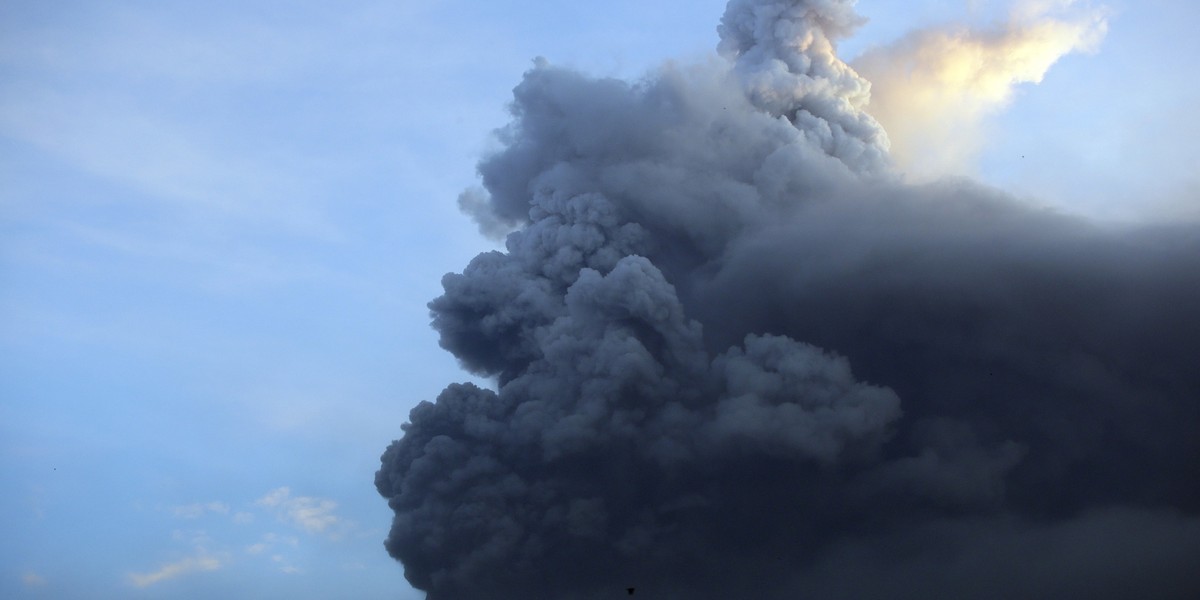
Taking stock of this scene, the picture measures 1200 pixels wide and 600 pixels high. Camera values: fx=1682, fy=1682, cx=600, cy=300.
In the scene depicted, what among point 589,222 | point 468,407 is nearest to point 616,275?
point 589,222

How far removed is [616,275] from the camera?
80.1 m

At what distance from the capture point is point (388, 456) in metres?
85.2

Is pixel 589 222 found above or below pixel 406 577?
above

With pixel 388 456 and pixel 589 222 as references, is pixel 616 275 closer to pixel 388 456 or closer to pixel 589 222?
pixel 589 222

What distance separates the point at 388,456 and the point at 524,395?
8001 mm

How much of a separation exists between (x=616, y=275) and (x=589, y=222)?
4358 millimetres

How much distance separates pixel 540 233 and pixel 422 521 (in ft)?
50.5

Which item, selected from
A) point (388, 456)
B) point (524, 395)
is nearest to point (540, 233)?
point (524, 395)

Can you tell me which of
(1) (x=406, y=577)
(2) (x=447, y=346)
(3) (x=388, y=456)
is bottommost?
(1) (x=406, y=577)

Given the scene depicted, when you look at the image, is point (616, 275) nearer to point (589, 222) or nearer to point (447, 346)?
point (589, 222)

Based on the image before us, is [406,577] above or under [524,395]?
under

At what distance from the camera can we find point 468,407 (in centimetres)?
8344

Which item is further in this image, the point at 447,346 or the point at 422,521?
the point at 447,346

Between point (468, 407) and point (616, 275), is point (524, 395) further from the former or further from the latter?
point (616, 275)
